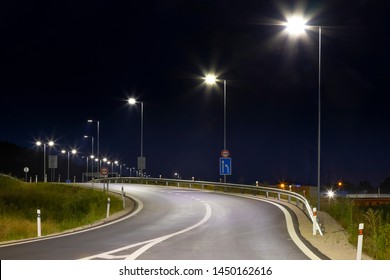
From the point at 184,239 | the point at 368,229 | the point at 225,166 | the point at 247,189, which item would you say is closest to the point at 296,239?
the point at 184,239

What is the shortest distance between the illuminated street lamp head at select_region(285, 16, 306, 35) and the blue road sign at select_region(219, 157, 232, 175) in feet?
49.1

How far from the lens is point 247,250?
12648 mm

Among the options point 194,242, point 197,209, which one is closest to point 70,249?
point 194,242

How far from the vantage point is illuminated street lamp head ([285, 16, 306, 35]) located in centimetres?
2116

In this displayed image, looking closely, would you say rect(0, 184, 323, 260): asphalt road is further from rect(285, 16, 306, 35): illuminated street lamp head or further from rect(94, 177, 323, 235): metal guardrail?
rect(285, 16, 306, 35): illuminated street lamp head

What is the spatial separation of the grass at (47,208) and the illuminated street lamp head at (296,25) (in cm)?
1168

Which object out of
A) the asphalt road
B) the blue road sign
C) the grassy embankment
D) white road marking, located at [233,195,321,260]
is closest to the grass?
the asphalt road

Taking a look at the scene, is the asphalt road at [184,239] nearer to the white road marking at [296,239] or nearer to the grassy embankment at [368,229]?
the white road marking at [296,239]

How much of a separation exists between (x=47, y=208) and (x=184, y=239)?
811 inches

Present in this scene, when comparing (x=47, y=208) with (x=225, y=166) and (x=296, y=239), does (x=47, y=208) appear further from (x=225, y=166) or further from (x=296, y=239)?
(x=296, y=239)

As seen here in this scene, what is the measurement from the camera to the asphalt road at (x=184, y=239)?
1199 cm

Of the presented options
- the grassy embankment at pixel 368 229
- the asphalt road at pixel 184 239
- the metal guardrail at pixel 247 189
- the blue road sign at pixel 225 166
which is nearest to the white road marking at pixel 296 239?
the asphalt road at pixel 184 239
